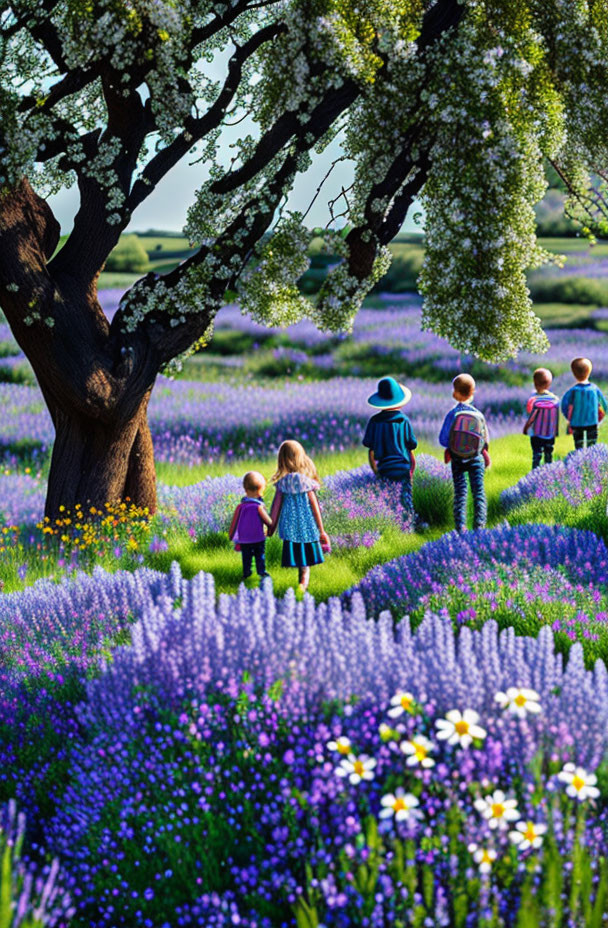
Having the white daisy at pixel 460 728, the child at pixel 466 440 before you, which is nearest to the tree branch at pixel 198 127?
the child at pixel 466 440

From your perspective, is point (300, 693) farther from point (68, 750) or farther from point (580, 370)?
point (580, 370)

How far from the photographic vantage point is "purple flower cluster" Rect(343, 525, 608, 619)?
7320 millimetres

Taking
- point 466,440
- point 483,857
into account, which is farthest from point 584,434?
point 483,857

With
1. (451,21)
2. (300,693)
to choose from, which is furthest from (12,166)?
(300,693)

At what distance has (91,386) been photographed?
9.70 metres

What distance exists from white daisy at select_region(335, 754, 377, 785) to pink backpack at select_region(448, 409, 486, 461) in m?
6.44

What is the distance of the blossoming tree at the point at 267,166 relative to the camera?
9.13 m

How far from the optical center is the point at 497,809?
3615 millimetres

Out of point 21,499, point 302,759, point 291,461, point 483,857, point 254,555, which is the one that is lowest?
point 483,857

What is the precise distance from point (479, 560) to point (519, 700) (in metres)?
3.77

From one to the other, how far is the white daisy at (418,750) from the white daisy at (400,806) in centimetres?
13

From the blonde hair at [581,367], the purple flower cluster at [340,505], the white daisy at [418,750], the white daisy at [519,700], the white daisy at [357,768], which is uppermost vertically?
the blonde hair at [581,367]

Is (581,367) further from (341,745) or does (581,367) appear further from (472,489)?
(341,745)

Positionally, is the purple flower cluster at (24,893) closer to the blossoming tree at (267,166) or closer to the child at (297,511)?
the child at (297,511)
